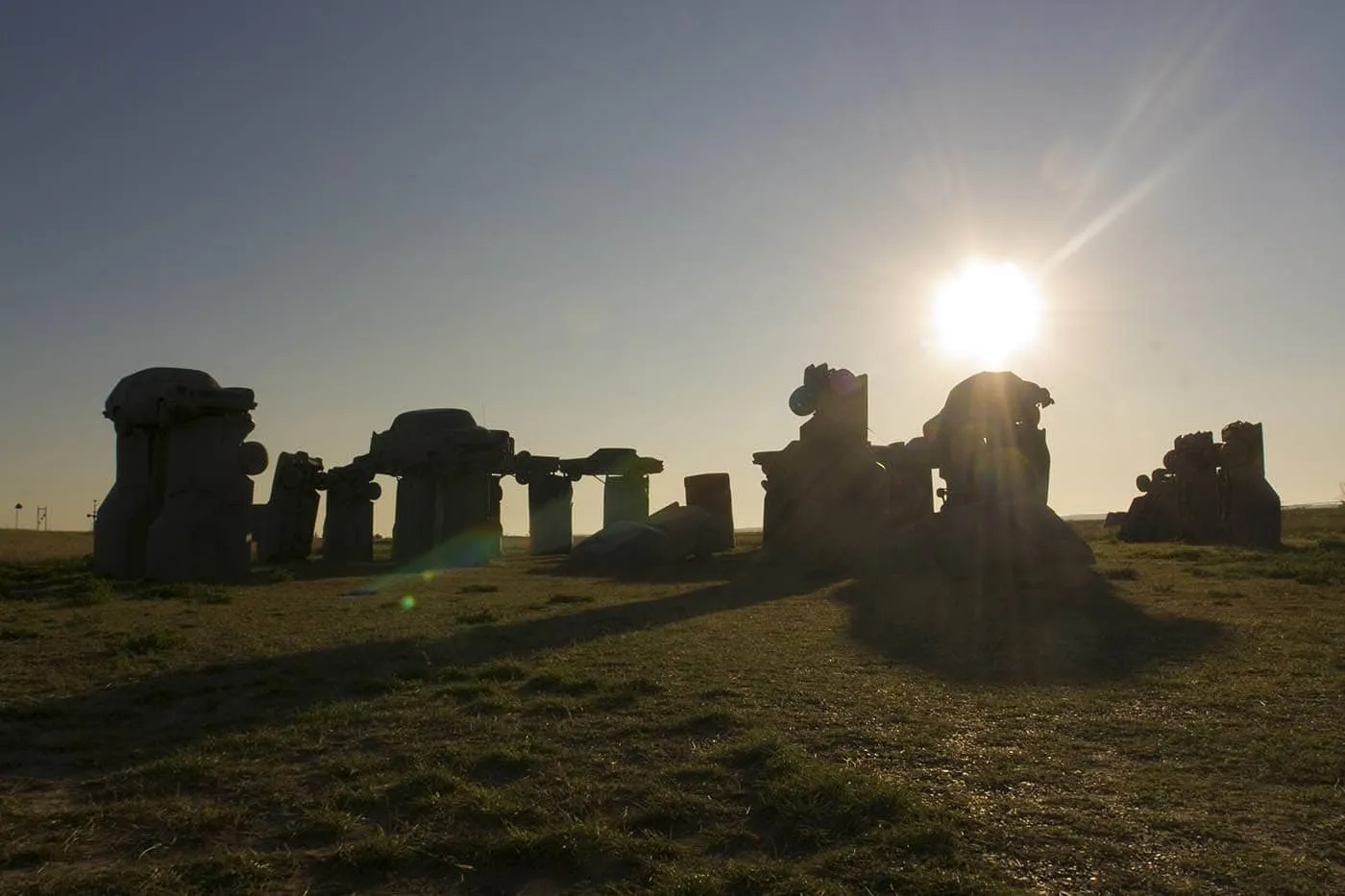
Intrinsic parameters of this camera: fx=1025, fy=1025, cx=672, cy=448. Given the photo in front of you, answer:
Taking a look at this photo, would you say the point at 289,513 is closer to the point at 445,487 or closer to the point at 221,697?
the point at 445,487

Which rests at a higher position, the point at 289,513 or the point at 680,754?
the point at 289,513

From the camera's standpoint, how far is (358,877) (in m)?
3.86

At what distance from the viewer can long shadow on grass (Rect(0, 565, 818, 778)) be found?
219 inches

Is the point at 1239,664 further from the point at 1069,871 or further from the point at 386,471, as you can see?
the point at 386,471

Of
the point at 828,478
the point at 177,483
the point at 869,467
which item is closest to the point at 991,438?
the point at 869,467

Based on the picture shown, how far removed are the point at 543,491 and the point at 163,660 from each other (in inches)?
808

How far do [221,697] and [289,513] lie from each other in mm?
17276

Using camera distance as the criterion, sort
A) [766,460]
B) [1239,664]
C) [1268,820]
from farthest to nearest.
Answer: [766,460]
[1239,664]
[1268,820]

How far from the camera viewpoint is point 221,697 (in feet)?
22.5

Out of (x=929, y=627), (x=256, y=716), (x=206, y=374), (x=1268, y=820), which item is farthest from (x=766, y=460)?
(x=1268, y=820)

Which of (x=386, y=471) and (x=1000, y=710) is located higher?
(x=386, y=471)

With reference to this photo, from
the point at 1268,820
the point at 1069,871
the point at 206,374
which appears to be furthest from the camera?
the point at 206,374

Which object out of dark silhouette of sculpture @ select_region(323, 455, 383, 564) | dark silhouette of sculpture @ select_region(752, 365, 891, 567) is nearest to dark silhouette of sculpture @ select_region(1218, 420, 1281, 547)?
dark silhouette of sculpture @ select_region(752, 365, 891, 567)

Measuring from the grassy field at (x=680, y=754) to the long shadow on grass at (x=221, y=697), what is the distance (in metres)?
0.03
